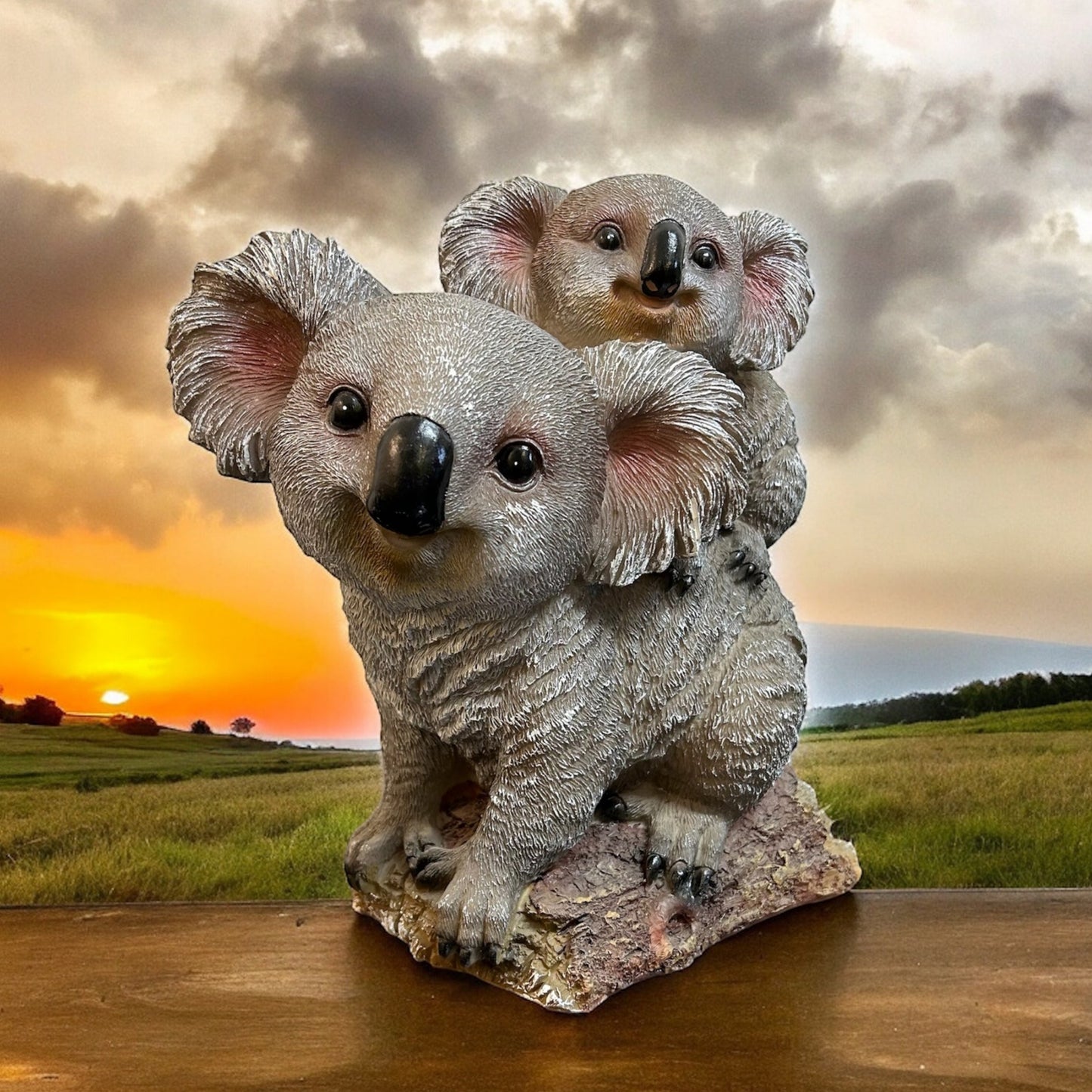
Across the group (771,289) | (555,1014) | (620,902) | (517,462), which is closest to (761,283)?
(771,289)

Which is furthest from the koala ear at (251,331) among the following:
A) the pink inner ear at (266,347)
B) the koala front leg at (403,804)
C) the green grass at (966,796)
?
the green grass at (966,796)

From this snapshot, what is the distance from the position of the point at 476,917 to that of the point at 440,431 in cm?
53

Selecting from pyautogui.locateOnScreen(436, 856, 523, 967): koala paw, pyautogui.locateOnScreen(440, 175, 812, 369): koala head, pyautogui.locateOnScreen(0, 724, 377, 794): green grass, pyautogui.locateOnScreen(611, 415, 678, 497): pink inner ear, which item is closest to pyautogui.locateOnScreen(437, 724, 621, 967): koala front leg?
pyautogui.locateOnScreen(436, 856, 523, 967): koala paw

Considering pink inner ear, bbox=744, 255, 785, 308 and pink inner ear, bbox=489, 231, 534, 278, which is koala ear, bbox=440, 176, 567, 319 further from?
pink inner ear, bbox=744, 255, 785, 308

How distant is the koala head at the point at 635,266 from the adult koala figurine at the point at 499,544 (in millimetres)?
157

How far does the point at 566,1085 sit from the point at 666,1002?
0.21 metres

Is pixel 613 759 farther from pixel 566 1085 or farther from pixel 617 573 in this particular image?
pixel 566 1085

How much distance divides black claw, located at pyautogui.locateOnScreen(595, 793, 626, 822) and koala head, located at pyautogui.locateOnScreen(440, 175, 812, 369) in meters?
0.55

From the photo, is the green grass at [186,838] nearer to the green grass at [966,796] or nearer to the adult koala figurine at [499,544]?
the adult koala figurine at [499,544]

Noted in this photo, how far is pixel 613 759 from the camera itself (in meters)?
1.11

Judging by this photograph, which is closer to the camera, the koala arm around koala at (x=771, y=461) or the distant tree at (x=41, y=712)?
the koala arm around koala at (x=771, y=461)

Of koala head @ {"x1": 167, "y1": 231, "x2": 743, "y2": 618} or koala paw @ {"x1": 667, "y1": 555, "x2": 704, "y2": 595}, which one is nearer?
koala head @ {"x1": 167, "y1": 231, "x2": 743, "y2": 618}

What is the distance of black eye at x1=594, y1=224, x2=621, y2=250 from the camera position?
3.84ft

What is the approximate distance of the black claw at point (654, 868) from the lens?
1.16 metres
